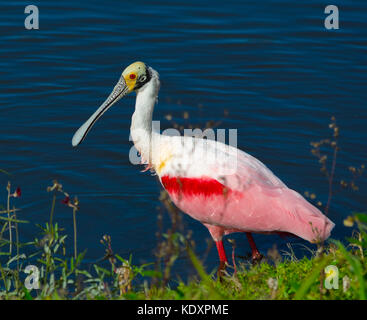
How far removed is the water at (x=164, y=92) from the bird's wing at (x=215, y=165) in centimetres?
82

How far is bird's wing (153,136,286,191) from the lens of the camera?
640cm

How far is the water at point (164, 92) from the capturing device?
766cm

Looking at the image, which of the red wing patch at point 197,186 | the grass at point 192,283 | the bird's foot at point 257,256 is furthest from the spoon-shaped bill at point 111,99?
the grass at point 192,283

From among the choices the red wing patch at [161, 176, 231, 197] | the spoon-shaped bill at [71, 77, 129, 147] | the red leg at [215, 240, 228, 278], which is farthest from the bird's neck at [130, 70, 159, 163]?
the red leg at [215, 240, 228, 278]

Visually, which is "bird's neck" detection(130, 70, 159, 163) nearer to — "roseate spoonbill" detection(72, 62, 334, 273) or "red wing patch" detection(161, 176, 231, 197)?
"roseate spoonbill" detection(72, 62, 334, 273)

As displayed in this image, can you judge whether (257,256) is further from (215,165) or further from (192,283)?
(192,283)

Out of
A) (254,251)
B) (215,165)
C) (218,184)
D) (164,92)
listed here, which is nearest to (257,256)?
(254,251)

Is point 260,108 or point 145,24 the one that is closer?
point 260,108

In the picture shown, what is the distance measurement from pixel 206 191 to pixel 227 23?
527cm

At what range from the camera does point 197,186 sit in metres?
6.59

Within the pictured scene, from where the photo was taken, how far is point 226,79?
33.3 feet

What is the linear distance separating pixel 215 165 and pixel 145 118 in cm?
89
